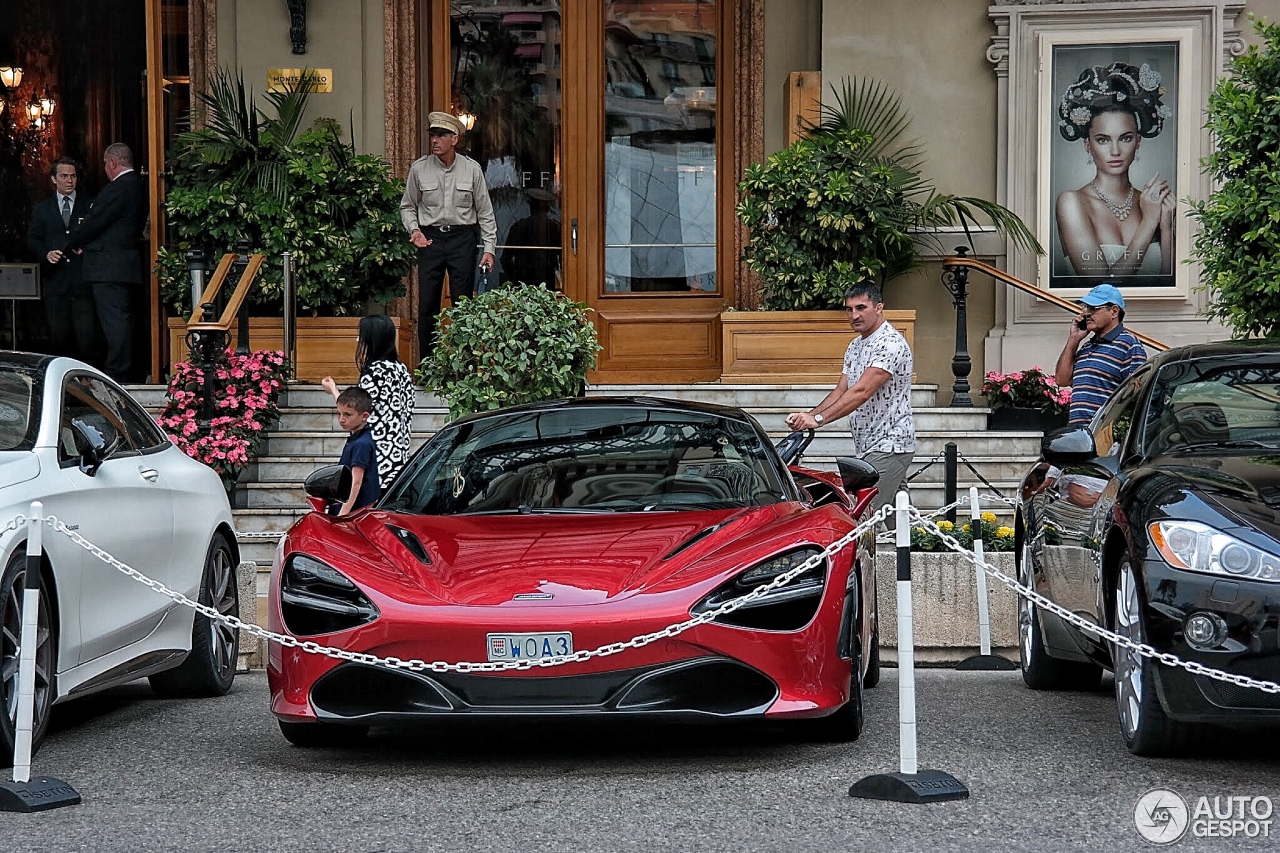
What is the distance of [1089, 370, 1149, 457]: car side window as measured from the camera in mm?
7418

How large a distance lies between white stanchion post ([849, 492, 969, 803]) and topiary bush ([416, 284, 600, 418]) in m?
5.49

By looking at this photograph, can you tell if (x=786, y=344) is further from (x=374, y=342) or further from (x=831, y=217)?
(x=374, y=342)

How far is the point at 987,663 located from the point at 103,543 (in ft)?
15.0

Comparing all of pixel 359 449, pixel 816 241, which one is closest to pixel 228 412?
pixel 359 449

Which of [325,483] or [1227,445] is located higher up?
[1227,445]

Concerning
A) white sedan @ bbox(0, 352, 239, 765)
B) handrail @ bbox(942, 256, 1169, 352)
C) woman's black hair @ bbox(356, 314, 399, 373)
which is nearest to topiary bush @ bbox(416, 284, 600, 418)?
woman's black hair @ bbox(356, 314, 399, 373)

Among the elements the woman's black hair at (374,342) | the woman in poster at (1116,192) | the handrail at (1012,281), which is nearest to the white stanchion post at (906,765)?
the woman's black hair at (374,342)

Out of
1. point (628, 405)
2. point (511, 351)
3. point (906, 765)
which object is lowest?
point (906, 765)

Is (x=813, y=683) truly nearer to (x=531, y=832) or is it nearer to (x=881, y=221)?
(x=531, y=832)

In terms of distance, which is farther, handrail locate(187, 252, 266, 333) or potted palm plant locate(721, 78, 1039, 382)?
potted palm plant locate(721, 78, 1039, 382)

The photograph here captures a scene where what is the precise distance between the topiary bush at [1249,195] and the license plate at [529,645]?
5982 millimetres

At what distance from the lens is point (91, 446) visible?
7.11 m

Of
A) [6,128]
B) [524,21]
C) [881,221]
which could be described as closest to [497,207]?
[524,21]

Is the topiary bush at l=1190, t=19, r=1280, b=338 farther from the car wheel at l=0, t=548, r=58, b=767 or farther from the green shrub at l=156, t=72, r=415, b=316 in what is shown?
the car wheel at l=0, t=548, r=58, b=767
